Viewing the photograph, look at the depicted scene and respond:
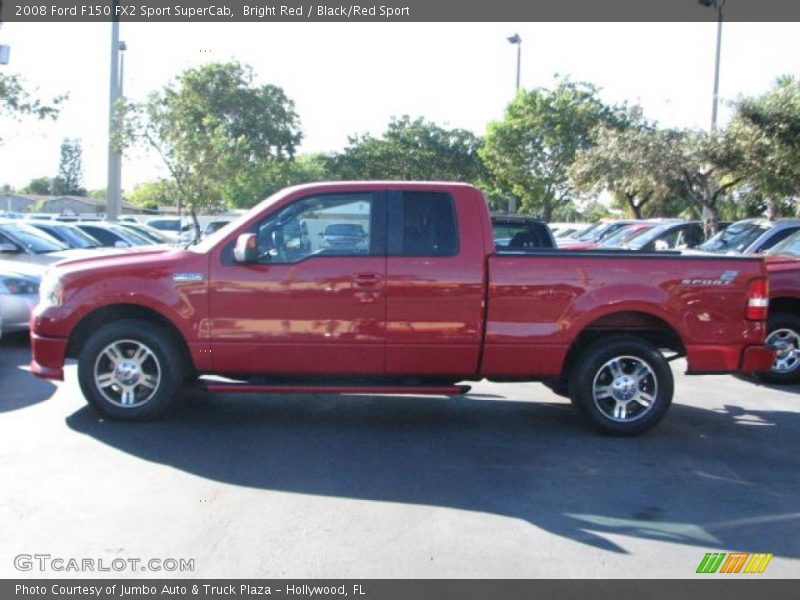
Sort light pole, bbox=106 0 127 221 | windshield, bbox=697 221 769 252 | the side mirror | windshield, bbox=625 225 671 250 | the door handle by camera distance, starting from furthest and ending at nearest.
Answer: light pole, bbox=106 0 127 221 < windshield, bbox=625 225 671 250 < windshield, bbox=697 221 769 252 < the door handle < the side mirror

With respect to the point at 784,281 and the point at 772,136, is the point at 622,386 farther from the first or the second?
the point at 772,136

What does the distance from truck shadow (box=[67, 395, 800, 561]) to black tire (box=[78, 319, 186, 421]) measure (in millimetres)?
186

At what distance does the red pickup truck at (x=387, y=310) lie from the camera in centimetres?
720

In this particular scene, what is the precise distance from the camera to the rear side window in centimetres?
727

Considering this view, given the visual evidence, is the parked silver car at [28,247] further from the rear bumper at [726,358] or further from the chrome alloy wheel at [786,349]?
the chrome alloy wheel at [786,349]

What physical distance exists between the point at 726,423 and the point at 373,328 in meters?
3.43

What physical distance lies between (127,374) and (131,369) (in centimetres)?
5

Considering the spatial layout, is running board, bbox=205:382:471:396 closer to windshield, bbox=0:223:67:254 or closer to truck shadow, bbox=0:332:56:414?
truck shadow, bbox=0:332:56:414

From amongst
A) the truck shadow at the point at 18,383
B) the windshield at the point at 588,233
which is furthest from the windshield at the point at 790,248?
the windshield at the point at 588,233

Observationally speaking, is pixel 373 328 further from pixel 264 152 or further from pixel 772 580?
pixel 264 152

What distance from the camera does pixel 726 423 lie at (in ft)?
26.4

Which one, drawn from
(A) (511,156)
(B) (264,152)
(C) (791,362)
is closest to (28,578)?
(C) (791,362)

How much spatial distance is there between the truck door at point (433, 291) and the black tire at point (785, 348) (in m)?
4.31

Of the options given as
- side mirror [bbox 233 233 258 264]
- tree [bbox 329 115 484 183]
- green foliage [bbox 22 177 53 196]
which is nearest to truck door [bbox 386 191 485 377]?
side mirror [bbox 233 233 258 264]
